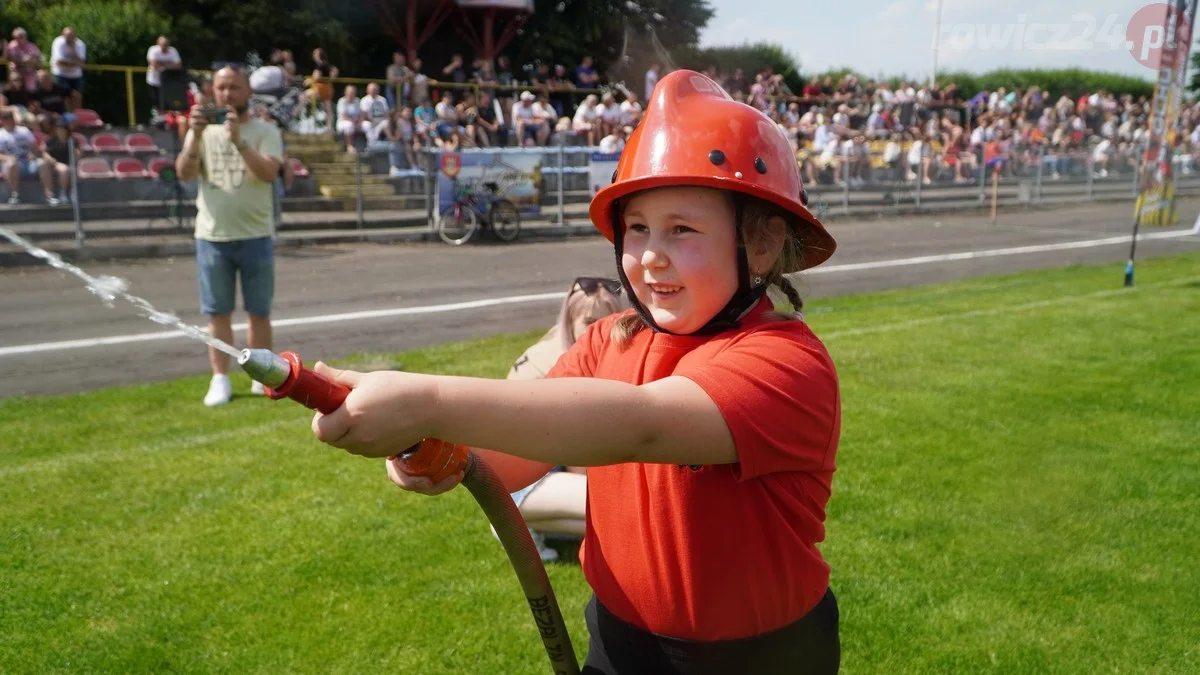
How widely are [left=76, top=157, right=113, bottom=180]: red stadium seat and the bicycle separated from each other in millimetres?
5497

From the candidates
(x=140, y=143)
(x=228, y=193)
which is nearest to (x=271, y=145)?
(x=228, y=193)

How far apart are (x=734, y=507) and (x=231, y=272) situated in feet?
20.4

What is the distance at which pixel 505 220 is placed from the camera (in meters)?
19.2

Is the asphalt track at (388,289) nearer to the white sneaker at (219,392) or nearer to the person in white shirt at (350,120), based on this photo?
the white sneaker at (219,392)

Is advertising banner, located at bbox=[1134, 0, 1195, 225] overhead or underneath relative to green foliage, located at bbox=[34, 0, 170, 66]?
underneath

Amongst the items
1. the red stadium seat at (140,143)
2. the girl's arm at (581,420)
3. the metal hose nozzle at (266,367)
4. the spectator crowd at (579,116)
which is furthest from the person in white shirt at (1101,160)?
the metal hose nozzle at (266,367)

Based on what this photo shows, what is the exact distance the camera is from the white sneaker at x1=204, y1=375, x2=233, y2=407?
23.9 ft

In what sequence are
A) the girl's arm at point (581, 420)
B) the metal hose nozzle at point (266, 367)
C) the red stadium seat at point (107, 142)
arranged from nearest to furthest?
the metal hose nozzle at point (266, 367) → the girl's arm at point (581, 420) → the red stadium seat at point (107, 142)

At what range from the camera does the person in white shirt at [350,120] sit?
23.1m

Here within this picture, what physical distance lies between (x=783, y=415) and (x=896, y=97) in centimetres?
3328

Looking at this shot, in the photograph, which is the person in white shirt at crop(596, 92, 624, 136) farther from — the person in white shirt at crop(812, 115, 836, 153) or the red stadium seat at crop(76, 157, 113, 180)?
the red stadium seat at crop(76, 157, 113, 180)

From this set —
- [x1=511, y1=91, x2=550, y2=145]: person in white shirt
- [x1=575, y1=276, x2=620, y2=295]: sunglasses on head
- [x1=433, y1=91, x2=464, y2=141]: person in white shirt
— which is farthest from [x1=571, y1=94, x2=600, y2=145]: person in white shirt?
[x1=575, y1=276, x2=620, y2=295]: sunglasses on head

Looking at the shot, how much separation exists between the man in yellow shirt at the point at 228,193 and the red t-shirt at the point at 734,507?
19.0ft

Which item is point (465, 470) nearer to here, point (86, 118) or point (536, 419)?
point (536, 419)
